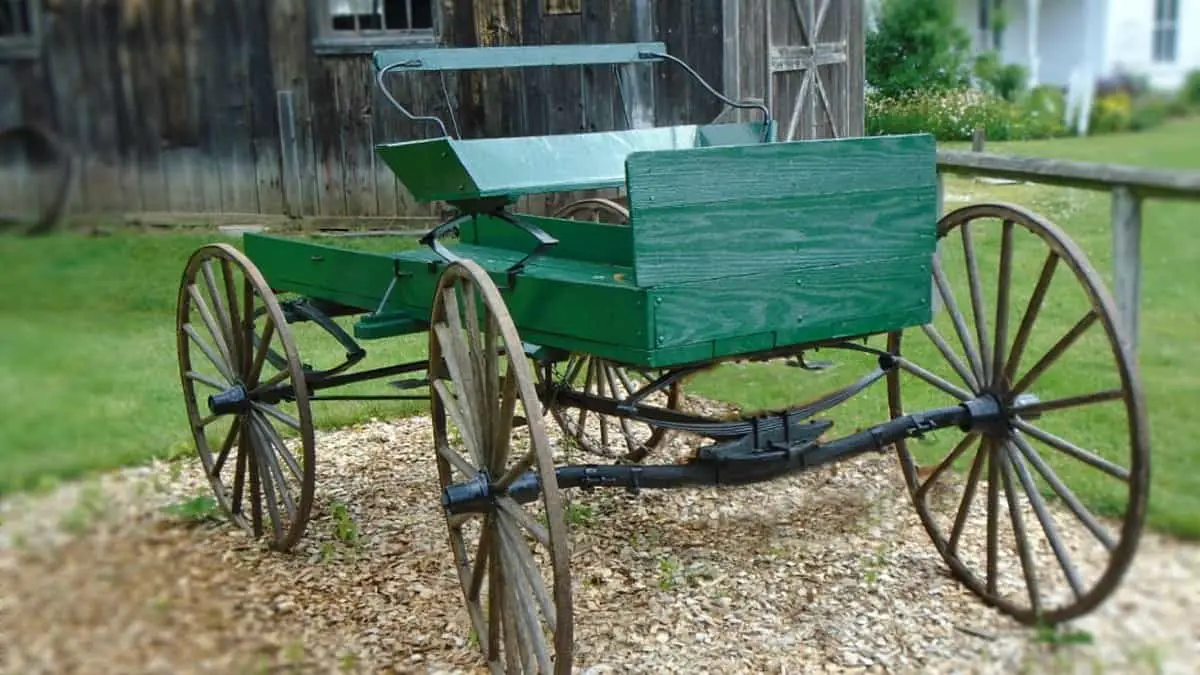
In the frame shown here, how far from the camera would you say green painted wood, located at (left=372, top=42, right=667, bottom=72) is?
3916mm

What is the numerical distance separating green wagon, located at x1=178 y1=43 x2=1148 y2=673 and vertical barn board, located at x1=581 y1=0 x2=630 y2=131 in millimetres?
4147

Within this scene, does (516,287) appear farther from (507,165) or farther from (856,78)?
(856,78)

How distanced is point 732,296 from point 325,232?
6577mm

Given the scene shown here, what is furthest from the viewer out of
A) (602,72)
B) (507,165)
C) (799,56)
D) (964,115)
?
(602,72)

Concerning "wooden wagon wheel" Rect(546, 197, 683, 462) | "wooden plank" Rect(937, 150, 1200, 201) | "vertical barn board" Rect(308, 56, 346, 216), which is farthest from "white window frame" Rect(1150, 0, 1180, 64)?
"vertical barn board" Rect(308, 56, 346, 216)

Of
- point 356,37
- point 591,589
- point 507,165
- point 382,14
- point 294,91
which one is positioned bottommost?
point 591,589

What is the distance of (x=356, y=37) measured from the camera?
29.6 feet

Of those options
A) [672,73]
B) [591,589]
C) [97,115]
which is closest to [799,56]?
[672,73]

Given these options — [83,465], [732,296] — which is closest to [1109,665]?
[732,296]

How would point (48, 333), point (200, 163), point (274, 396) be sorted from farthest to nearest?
point (274, 396)
point (200, 163)
point (48, 333)

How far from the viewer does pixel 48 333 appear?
3.40 ft

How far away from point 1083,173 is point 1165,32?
Answer: 2.69ft

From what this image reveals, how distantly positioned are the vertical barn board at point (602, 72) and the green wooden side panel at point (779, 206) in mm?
5242

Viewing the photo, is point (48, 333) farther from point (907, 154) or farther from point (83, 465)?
point (907, 154)
